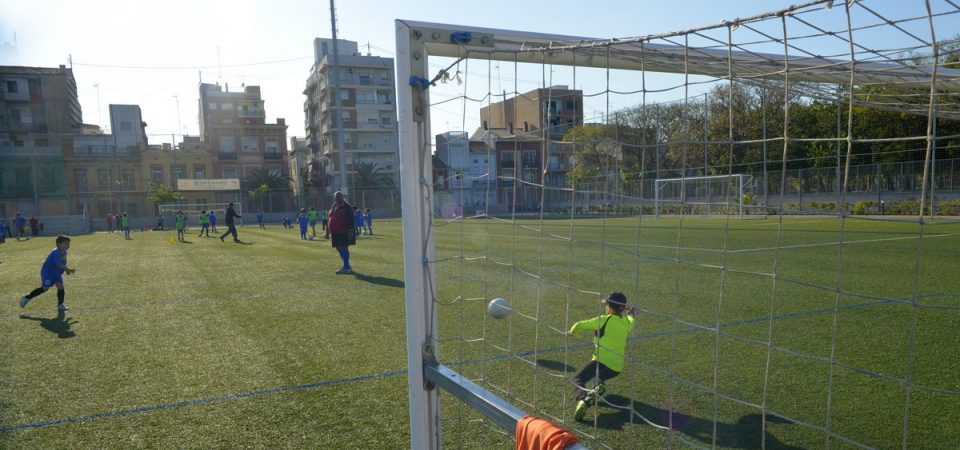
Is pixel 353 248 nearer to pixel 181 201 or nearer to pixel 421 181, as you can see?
pixel 421 181

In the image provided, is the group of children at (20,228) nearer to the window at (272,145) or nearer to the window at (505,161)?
the window at (272,145)

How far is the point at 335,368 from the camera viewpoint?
5031 mm

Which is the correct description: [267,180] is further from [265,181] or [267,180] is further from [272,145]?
[272,145]


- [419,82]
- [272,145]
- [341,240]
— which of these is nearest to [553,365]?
[419,82]

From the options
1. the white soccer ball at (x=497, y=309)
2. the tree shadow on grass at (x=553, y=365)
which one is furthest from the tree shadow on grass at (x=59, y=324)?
the white soccer ball at (x=497, y=309)

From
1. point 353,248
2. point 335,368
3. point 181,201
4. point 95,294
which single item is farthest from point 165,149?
point 335,368

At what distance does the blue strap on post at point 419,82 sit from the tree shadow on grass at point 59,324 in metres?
6.40

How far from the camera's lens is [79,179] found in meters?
50.6

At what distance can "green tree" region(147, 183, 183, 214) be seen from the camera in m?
49.0

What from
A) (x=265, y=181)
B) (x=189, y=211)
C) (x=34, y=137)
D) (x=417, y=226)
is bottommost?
(x=189, y=211)

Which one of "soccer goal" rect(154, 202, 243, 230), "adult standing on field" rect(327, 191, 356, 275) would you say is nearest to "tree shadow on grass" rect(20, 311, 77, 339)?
"adult standing on field" rect(327, 191, 356, 275)

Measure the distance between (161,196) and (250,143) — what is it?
11.9m

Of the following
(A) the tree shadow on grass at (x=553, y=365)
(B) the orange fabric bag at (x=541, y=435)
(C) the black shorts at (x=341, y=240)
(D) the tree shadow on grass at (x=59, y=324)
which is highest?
(B) the orange fabric bag at (x=541, y=435)

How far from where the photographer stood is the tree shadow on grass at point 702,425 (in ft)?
10.9
